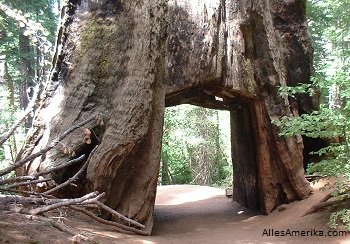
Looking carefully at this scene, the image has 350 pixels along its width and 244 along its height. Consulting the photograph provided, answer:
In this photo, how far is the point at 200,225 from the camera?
936 centimetres

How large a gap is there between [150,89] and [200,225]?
4107 mm

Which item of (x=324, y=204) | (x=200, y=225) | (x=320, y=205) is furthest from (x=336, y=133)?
(x=200, y=225)

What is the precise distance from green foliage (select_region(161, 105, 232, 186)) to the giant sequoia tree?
7071 mm

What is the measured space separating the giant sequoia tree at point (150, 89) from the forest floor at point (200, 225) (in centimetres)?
74

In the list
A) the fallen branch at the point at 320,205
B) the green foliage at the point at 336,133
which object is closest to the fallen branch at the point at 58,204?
the green foliage at the point at 336,133

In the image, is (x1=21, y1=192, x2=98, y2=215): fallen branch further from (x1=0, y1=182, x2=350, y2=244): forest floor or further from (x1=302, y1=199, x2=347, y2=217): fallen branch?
(x1=302, y1=199, x2=347, y2=217): fallen branch

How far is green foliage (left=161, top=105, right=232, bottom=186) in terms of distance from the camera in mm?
18547

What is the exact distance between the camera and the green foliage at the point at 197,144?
1855 centimetres

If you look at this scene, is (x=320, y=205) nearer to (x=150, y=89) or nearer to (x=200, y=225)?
(x=200, y=225)

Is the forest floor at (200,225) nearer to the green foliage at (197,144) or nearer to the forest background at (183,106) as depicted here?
the forest background at (183,106)

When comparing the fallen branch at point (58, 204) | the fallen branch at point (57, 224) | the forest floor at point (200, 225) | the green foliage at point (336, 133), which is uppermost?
the green foliage at point (336, 133)

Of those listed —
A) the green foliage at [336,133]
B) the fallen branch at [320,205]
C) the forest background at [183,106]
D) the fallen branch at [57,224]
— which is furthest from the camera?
the forest background at [183,106]

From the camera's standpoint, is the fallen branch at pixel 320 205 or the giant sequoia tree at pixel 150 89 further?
the fallen branch at pixel 320 205

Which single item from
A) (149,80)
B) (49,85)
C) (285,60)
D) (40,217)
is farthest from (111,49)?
(285,60)
